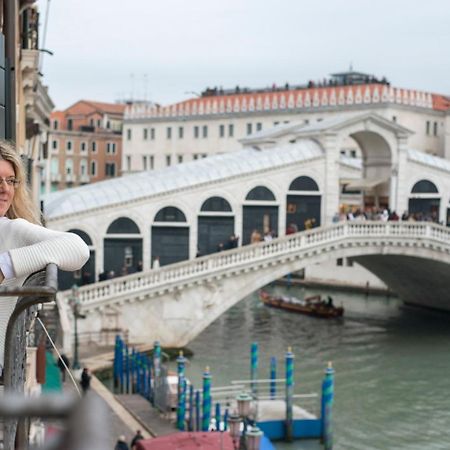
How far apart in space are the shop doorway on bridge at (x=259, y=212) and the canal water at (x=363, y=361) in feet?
8.02

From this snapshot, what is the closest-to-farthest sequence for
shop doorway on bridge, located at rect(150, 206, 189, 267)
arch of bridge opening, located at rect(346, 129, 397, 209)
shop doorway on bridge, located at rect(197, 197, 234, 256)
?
1. shop doorway on bridge, located at rect(150, 206, 189, 267)
2. shop doorway on bridge, located at rect(197, 197, 234, 256)
3. arch of bridge opening, located at rect(346, 129, 397, 209)

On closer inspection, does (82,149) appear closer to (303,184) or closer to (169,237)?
(303,184)

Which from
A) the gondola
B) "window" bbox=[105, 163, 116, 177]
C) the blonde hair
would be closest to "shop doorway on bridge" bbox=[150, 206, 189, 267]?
the gondola

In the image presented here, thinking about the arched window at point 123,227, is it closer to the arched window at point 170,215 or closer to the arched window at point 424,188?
the arched window at point 170,215

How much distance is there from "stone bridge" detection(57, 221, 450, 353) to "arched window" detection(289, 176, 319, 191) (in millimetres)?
2244

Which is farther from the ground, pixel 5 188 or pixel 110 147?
pixel 110 147

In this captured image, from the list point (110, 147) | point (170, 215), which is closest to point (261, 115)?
point (110, 147)

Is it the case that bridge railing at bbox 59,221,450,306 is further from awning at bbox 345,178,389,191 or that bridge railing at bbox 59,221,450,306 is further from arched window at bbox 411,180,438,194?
awning at bbox 345,178,389,191

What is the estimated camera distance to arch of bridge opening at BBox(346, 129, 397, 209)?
25344 mm

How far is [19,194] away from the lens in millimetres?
1984

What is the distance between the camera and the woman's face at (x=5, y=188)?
1917 millimetres

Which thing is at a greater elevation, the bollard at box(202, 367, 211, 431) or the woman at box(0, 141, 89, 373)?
the woman at box(0, 141, 89, 373)

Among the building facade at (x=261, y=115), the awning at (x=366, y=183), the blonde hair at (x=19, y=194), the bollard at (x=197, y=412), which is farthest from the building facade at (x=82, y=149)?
the blonde hair at (x=19, y=194)

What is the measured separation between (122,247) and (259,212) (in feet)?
12.0
